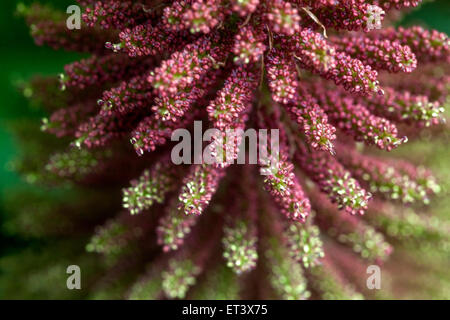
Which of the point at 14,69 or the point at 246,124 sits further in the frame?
the point at 14,69

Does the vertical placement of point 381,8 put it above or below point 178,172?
above

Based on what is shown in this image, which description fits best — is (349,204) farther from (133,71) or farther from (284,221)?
(133,71)

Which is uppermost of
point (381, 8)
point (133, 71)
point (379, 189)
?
point (381, 8)

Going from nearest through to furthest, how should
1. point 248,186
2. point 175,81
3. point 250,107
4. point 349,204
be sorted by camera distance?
point 175,81, point 349,204, point 250,107, point 248,186

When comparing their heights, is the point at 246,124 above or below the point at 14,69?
below

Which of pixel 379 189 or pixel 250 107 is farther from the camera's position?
pixel 379 189

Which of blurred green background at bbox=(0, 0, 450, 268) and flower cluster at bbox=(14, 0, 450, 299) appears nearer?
flower cluster at bbox=(14, 0, 450, 299)

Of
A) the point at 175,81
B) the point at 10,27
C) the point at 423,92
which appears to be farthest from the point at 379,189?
the point at 10,27

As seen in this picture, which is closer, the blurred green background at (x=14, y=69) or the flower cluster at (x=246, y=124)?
the flower cluster at (x=246, y=124)
